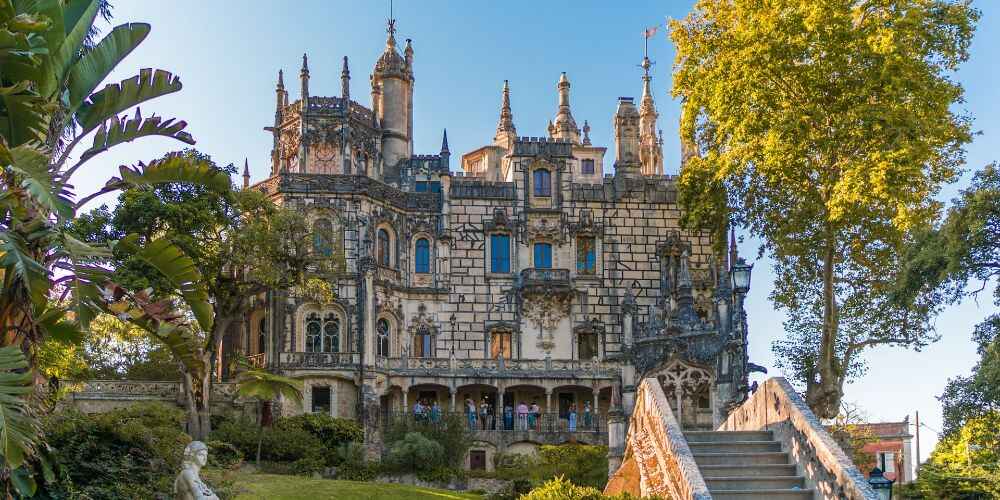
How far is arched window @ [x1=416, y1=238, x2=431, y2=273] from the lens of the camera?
171ft

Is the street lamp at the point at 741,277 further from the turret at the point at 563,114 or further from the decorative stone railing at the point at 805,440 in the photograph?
the turret at the point at 563,114

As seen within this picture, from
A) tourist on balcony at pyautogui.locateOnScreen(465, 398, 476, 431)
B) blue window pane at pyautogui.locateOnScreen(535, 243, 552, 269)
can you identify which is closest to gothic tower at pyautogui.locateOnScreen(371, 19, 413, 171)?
blue window pane at pyautogui.locateOnScreen(535, 243, 552, 269)

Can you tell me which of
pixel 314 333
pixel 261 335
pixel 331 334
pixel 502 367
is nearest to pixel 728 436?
pixel 502 367

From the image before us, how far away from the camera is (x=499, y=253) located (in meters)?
52.8

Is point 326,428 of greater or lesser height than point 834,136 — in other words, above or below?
below

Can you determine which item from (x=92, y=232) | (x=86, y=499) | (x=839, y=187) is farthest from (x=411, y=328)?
(x=86, y=499)

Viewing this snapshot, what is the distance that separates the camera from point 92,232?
40625mm

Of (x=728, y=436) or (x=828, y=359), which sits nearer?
(x=728, y=436)

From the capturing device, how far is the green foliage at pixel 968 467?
102 ft

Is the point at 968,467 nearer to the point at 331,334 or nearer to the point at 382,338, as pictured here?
the point at 382,338

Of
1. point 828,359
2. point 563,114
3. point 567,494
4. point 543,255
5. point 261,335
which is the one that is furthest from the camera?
point 563,114

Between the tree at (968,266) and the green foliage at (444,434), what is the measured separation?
1594 centimetres

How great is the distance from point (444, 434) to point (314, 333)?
30.1 feet

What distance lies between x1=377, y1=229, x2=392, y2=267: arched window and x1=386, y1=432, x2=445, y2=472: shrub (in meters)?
12.3
